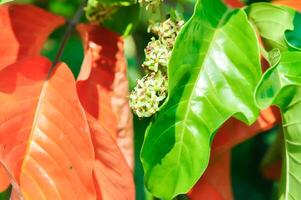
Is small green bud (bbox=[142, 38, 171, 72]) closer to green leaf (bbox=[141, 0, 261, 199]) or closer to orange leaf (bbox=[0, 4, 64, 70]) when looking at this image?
green leaf (bbox=[141, 0, 261, 199])

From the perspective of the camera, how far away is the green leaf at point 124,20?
3.71ft

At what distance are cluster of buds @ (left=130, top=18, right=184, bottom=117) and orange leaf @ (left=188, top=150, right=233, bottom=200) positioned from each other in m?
0.15

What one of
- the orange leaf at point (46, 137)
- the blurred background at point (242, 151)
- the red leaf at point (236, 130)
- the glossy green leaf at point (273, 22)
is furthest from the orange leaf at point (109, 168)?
the blurred background at point (242, 151)

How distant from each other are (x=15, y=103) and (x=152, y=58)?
0.20 meters

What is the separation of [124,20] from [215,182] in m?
0.30

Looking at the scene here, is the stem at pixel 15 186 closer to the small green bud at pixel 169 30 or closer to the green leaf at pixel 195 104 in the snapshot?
the green leaf at pixel 195 104

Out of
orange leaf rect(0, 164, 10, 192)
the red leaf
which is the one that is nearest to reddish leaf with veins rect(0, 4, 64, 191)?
orange leaf rect(0, 164, 10, 192)

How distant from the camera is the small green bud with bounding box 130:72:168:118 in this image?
37.1 inches

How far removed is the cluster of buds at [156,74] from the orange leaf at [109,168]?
65 millimetres

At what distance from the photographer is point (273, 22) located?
3.39ft

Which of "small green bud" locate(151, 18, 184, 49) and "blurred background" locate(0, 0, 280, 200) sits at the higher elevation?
"small green bud" locate(151, 18, 184, 49)

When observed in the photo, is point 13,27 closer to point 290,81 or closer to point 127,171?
point 127,171

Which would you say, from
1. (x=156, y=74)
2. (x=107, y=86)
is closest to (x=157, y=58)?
(x=156, y=74)

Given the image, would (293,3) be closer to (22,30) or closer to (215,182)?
(215,182)
